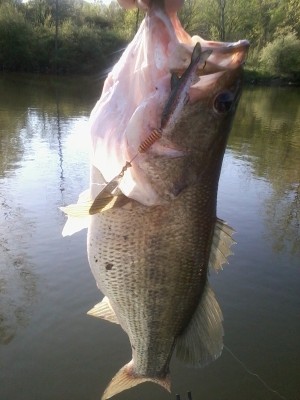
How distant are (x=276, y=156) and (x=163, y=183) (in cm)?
1488

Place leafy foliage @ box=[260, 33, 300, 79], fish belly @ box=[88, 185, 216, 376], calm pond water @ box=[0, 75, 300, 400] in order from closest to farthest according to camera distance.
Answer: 1. fish belly @ box=[88, 185, 216, 376]
2. calm pond water @ box=[0, 75, 300, 400]
3. leafy foliage @ box=[260, 33, 300, 79]

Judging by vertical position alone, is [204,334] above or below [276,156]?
above

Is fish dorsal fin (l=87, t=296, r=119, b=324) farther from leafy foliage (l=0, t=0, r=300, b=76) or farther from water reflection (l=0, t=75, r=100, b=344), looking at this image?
leafy foliage (l=0, t=0, r=300, b=76)

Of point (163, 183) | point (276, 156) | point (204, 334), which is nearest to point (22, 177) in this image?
point (204, 334)

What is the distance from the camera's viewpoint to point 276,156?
51.6ft

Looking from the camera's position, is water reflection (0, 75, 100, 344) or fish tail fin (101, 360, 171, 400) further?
water reflection (0, 75, 100, 344)

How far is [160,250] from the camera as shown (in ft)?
6.04

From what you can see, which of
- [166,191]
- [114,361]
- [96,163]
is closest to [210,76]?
[166,191]

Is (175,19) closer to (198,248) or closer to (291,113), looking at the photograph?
(198,248)

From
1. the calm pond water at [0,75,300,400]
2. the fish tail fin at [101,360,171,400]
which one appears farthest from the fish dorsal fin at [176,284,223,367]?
the calm pond water at [0,75,300,400]

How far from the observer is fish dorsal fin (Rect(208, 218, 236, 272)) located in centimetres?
193

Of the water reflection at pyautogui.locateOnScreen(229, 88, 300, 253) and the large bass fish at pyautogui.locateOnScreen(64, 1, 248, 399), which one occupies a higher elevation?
the large bass fish at pyautogui.locateOnScreen(64, 1, 248, 399)

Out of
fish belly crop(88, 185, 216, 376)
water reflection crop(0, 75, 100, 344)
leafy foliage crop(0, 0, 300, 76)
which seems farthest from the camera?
leafy foliage crop(0, 0, 300, 76)

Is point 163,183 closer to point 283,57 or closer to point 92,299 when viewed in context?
point 92,299
